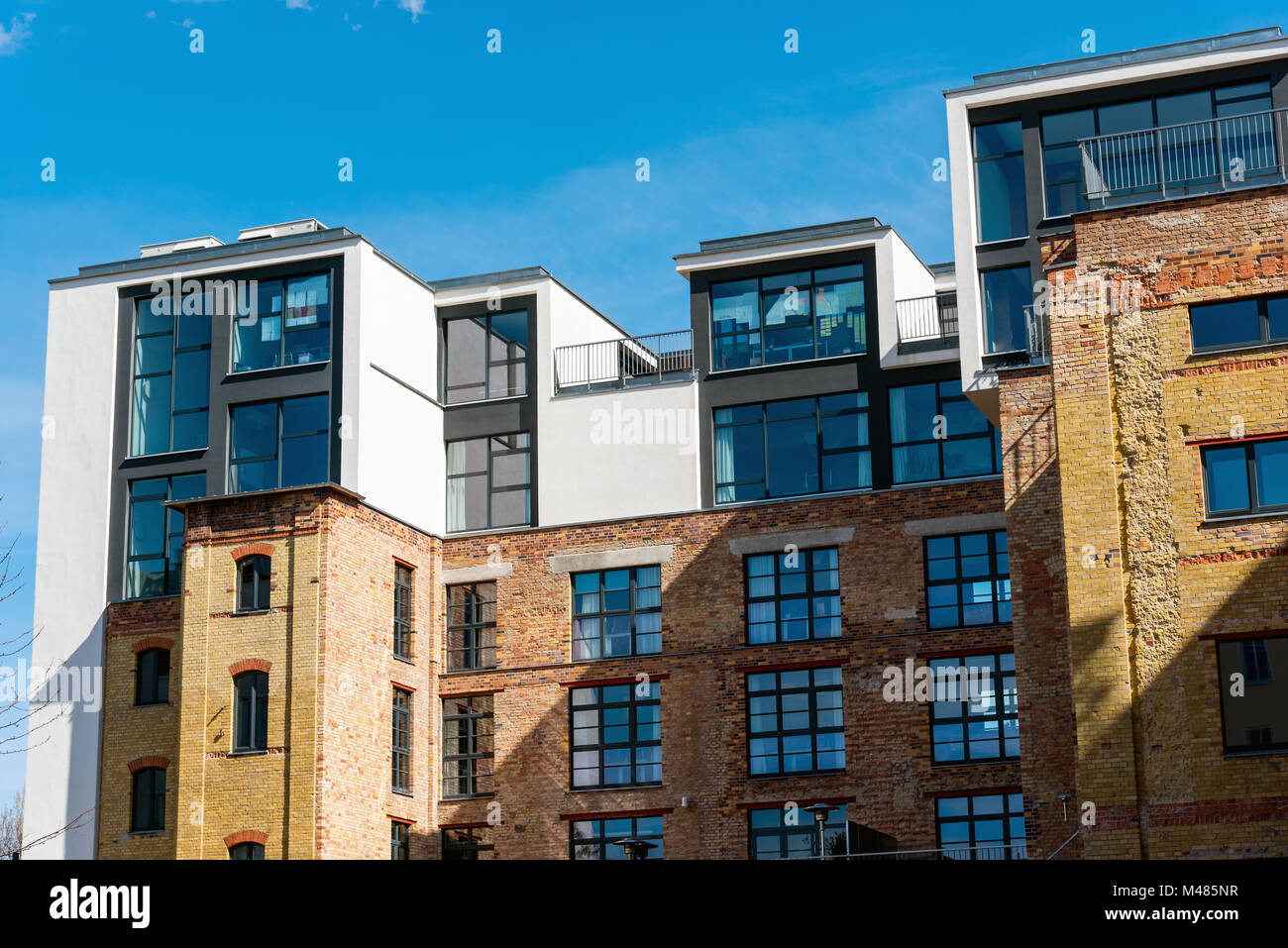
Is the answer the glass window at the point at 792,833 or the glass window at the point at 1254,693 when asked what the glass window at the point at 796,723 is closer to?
the glass window at the point at 792,833

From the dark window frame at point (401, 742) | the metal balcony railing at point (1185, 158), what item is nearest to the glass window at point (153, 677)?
the dark window frame at point (401, 742)

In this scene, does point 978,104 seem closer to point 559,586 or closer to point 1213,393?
point 1213,393

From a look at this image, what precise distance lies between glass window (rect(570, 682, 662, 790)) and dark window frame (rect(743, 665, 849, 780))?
2.18 m

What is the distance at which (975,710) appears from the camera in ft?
116

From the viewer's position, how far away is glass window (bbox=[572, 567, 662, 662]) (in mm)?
38566

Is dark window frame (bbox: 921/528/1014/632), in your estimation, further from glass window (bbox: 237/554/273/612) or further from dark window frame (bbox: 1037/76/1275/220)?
glass window (bbox: 237/554/273/612)

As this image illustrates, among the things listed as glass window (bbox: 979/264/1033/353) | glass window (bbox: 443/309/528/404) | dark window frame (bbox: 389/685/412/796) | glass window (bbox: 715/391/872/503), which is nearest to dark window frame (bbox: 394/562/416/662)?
dark window frame (bbox: 389/685/412/796)

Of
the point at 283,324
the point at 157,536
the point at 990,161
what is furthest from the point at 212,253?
A: the point at 990,161

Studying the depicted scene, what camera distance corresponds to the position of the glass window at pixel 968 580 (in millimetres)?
35906

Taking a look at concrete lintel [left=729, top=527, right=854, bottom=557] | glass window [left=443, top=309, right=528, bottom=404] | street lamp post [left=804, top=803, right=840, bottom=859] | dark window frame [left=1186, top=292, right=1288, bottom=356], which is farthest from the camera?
glass window [left=443, top=309, right=528, bottom=404]

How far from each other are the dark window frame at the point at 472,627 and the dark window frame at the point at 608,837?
4686 mm

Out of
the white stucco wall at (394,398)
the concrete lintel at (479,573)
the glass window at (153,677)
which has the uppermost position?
the white stucco wall at (394,398)
